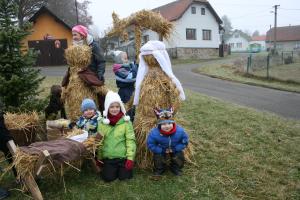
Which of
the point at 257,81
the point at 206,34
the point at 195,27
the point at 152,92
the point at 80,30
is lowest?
the point at 257,81

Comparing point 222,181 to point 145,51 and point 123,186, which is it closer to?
point 123,186

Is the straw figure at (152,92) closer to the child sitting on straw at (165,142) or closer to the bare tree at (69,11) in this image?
the child sitting on straw at (165,142)

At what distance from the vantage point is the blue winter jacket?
15.8 feet

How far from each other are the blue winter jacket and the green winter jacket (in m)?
0.28

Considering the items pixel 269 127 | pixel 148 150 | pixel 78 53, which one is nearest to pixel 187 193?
pixel 148 150

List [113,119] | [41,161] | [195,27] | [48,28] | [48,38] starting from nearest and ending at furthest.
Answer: [41,161]
[113,119]
[48,38]
[48,28]
[195,27]

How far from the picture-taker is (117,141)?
16.0ft

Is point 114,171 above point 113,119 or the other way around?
the other way around

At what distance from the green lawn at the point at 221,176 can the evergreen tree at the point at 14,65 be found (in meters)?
1.67

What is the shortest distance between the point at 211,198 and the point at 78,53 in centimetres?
321

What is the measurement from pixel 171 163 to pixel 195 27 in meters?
33.1

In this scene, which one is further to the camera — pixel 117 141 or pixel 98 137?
pixel 117 141

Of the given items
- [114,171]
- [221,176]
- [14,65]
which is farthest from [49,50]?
[221,176]

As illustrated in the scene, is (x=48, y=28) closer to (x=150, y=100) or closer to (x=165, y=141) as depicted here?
(x=150, y=100)
